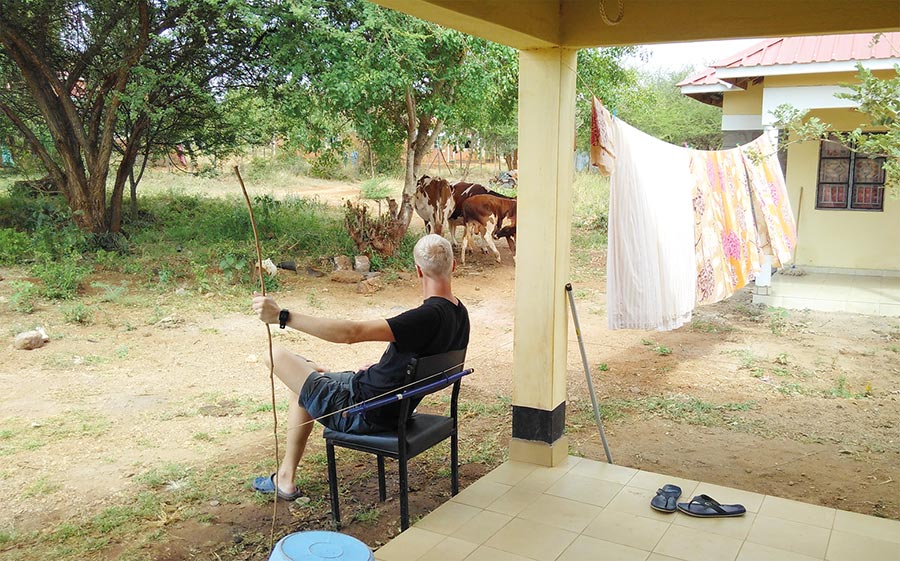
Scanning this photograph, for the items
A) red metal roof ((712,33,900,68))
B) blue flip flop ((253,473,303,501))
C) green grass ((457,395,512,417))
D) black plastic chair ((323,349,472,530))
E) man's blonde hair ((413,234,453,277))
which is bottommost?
green grass ((457,395,512,417))

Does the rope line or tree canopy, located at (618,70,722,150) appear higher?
tree canopy, located at (618,70,722,150)

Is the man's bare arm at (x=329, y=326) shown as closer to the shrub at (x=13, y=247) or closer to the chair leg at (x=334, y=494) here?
the chair leg at (x=334, y=494)

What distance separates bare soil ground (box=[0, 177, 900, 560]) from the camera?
11.1ft

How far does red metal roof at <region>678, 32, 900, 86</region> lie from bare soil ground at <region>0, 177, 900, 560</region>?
2.77 metres

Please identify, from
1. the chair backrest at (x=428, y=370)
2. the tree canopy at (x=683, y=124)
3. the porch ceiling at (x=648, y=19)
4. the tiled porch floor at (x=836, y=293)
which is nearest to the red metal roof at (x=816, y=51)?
the tiled porch floor at (x=836, y=293)

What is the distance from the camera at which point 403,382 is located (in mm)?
2975

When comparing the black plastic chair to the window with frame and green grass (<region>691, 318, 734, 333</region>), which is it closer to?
green grass (<region>691, 318, 734, 333</region>)

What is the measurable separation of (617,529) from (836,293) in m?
6.70

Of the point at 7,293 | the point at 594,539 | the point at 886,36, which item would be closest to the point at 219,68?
the point at 7,293

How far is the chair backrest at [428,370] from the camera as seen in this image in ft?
9.57

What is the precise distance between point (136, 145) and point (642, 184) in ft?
29.2

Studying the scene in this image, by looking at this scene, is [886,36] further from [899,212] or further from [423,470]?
[423,470]

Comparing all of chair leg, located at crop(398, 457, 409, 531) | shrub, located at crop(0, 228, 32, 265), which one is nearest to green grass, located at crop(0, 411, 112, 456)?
chair leg, located at crop(398, 457, 409, 531)

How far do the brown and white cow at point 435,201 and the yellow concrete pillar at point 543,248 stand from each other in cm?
717
